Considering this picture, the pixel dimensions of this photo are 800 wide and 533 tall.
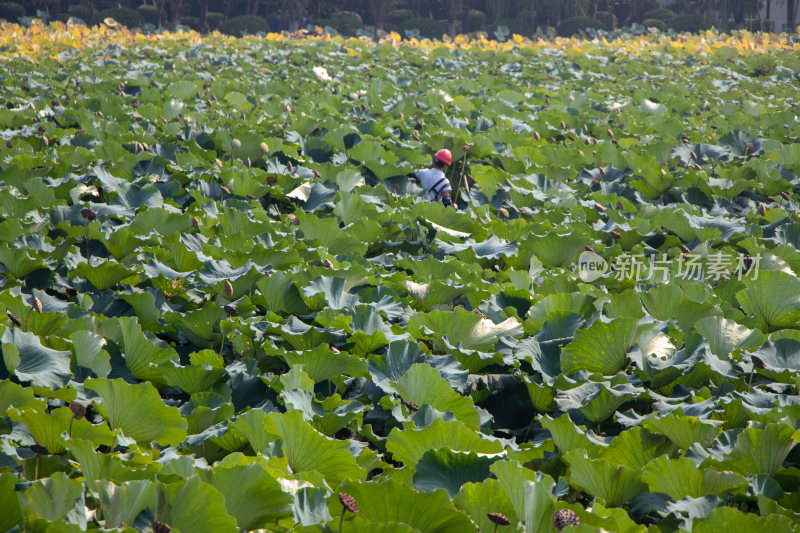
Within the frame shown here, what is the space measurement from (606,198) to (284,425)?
3371mm

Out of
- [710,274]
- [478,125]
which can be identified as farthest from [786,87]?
[710,274]

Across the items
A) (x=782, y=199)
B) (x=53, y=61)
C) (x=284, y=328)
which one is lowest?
(x=782, y=199)

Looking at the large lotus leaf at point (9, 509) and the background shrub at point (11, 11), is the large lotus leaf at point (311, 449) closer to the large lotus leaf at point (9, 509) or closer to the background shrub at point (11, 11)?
the large lotus leaf at point (9, 509)

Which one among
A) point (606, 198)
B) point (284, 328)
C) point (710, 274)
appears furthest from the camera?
point (606, 198)

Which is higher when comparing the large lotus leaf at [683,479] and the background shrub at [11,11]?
the background shrub at [11,11]

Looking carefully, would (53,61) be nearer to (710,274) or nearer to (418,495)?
(710,274)

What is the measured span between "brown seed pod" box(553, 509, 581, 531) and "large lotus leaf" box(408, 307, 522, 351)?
3.37 ft

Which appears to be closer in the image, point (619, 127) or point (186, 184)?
point (186, 184)

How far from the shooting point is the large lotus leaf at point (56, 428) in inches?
70.4

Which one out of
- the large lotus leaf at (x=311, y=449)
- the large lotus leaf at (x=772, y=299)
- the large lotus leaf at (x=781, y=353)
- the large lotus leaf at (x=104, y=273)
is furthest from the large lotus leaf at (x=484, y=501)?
the large lotus leaf at (x=104, y=273)

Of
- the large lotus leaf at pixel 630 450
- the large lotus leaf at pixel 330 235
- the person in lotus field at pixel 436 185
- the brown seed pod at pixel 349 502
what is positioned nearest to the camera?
the brown seed pod at pixel 349 502

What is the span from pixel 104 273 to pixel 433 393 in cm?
155

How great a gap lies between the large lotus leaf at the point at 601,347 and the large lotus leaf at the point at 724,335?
1.01 feet

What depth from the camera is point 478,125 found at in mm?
7504
